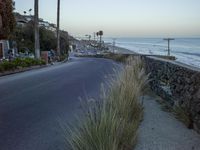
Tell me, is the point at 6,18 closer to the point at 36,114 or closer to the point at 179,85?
the point at 36,114

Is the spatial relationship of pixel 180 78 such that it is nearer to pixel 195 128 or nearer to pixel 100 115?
pixel 195 128

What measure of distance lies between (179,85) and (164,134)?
2038 millimetres

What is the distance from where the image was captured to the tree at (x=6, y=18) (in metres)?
18.6

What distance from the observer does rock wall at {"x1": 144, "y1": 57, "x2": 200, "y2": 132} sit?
780 centimetres

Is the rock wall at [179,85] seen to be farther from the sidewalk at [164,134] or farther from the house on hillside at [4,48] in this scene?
the house on hillside at [4,48]

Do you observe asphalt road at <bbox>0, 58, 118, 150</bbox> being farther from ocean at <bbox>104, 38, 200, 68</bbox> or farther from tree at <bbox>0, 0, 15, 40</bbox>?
ocean at <bbox>104, 38, 200, 68</bbox>

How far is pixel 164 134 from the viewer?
770cm

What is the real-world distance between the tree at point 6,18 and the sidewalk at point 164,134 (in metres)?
11.3

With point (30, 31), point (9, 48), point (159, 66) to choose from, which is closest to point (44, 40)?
point (30, 31)

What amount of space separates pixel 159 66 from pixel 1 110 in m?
5.65

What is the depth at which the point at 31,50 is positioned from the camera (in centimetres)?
5009

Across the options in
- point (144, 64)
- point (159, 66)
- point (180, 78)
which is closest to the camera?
point (180, 78)

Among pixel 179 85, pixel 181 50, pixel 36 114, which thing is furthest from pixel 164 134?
pixel 181 50

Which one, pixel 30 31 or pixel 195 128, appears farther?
pixel 30 31
